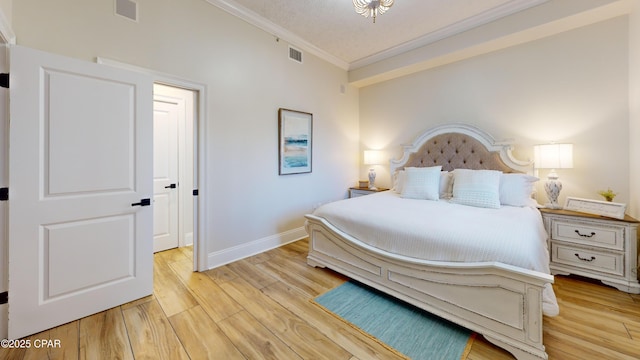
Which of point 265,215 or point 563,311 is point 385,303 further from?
point 265,215

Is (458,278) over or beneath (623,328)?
over

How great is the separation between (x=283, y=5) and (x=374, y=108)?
8.17 ft

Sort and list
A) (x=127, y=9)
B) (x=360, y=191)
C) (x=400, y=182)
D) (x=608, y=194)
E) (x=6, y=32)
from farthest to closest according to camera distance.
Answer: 1. (x=360, y=191)
2. (x=400, y=182)
3. (x=608, y=194)
4. (x=127, y=9)
5. (x=6, y=32)

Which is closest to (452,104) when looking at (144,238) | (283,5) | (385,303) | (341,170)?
(341,170)

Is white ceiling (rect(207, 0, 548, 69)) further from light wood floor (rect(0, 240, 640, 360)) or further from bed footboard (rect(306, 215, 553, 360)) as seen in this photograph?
light wood floor (rect(0, 240, 640, 360))

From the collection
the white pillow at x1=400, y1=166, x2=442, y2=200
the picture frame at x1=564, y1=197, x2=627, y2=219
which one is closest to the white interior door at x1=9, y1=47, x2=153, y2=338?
the white pillow at x1=400, y1=166, x2=442, y2=200

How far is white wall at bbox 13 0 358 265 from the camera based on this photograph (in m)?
1.97

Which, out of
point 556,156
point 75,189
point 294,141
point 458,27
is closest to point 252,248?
point 294,141

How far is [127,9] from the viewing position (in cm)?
216

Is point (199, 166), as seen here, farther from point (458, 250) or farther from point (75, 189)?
point (458, 250)

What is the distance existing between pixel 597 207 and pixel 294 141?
3588 mm

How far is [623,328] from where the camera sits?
1771mm

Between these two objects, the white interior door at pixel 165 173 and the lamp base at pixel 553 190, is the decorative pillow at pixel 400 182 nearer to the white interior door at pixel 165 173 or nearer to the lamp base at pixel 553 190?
the lamp base at pixel 553 190

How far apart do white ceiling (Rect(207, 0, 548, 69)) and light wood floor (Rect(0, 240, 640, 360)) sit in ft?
10.3
